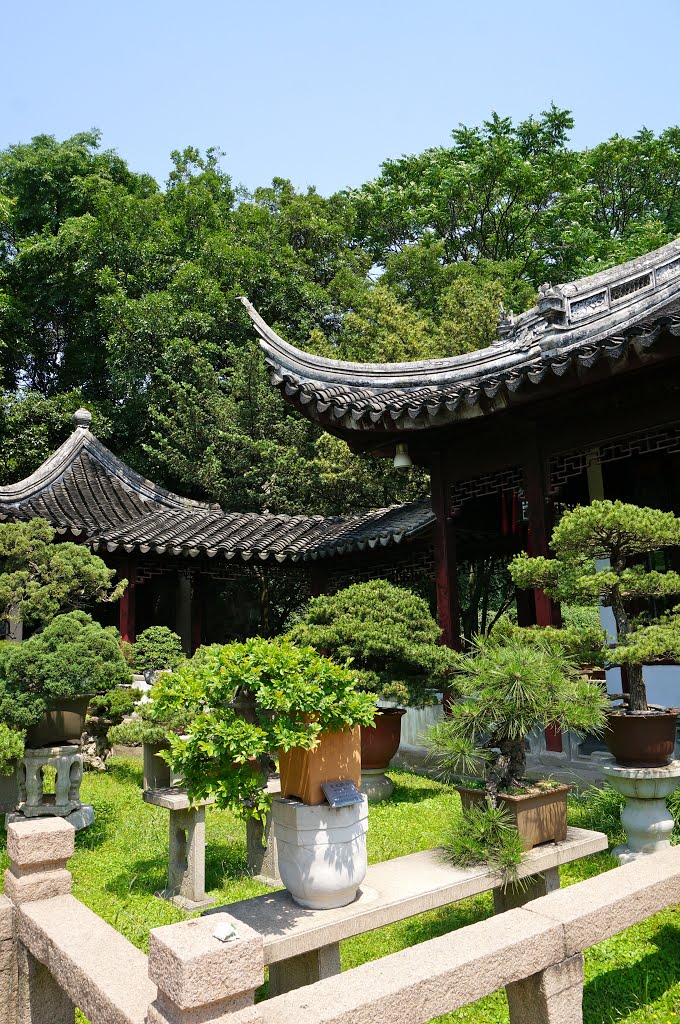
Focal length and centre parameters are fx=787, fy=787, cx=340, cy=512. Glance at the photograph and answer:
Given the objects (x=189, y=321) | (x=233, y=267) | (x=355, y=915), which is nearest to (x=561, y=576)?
(x=355, y=915)

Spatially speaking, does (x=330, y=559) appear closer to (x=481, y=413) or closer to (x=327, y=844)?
(x=481, y=413)

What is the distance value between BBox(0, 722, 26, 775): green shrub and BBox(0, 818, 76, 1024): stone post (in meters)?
1.68

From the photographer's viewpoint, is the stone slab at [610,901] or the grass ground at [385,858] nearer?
the stone slab at [610,901]

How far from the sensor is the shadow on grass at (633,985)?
2965 millimetres

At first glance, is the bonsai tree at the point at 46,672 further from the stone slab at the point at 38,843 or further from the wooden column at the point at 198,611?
the wooden column at the point at 198,611

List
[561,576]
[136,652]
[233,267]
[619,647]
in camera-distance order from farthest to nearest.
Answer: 1. [233,267]
2. [136,652]
3. [561,576]
4. [619,647]

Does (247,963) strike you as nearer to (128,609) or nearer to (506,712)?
(506,712)

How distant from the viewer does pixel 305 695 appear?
100 inches

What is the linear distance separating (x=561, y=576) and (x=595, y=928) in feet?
7.34

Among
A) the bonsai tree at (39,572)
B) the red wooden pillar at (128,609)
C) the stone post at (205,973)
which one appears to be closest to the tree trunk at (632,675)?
the stone post at (205,973)

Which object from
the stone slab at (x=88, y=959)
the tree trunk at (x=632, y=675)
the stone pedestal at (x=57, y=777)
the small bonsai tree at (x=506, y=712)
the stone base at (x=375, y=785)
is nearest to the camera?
the stone slab at (x=88, y=959)

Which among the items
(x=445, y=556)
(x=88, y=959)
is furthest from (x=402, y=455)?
(x=88, y=959)

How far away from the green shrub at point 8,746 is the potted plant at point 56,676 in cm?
8

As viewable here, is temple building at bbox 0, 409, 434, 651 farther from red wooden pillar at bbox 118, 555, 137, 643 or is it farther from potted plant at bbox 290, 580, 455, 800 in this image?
potted plant at bbox 290, 580, 455, 800
